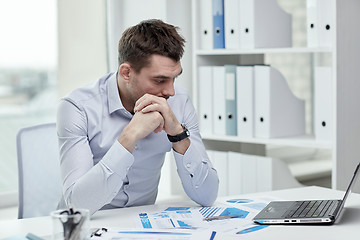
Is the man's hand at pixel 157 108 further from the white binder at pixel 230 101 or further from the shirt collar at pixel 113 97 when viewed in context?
the white binder at pixel 230 101

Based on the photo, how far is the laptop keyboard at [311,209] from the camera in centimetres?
176

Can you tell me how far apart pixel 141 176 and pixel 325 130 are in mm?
1003

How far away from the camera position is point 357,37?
272 cm

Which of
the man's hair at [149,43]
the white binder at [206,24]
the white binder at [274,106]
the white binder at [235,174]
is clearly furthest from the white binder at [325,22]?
the man's hair at [149,43]

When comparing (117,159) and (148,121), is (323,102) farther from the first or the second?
(117,159)

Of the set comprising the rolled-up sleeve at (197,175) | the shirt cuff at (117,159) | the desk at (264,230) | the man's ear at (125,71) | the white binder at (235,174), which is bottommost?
the white binder at (235,174)

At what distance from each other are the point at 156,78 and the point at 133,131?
0.22 m

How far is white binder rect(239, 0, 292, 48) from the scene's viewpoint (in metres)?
2.96

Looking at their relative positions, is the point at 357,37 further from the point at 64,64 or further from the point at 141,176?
the point at 64,64

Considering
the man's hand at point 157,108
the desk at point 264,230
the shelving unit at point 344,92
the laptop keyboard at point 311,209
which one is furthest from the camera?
the shelving unit at point 344,92

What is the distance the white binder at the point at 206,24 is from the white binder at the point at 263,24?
20 cm

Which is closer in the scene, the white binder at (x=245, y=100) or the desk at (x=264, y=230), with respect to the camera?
the desk at (x=264, y=230)

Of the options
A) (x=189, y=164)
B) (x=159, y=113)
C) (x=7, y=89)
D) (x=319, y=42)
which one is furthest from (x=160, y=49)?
(x=7, y=89)

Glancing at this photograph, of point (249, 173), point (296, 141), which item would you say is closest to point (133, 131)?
point (296, 141)
